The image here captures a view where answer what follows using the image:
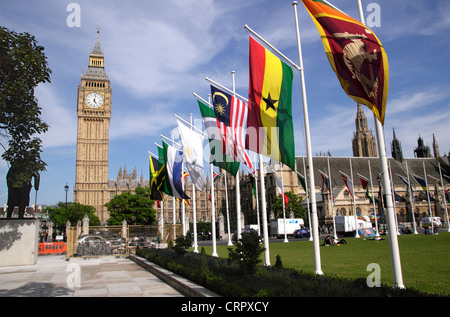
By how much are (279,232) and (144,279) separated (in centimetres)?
4012

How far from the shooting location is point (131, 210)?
76.2 metres

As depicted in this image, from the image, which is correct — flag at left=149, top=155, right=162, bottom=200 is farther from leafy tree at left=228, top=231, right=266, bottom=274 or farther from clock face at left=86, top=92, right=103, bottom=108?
clock face at left=86, top=92, right=103, bottom=108

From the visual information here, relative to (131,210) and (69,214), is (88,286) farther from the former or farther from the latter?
(69,214)

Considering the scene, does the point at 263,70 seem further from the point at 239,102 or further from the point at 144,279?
Result: the point at 144,279

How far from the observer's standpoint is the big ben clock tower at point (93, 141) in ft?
355

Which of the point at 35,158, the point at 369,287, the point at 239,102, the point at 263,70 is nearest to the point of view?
the point at 369,287

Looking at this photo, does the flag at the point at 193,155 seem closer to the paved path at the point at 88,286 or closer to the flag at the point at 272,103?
the paved path at the point at 88,286

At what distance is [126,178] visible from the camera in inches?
4828


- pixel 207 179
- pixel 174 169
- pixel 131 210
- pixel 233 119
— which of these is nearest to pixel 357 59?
pixel 233 119

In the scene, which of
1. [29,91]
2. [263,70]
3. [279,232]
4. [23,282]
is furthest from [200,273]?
[279,232]

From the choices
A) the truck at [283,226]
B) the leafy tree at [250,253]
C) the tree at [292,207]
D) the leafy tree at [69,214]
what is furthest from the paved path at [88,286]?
the leafy tree at [69,214]

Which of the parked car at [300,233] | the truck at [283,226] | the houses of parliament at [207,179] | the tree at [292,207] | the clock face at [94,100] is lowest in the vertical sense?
the parked car at [300,233]

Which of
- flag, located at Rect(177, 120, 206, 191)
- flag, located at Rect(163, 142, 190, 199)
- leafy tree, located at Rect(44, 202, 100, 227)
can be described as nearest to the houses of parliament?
leafy tree, located at Rect(44, 202, 100, 227)

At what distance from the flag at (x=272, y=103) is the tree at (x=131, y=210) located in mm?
69009
